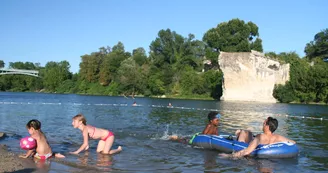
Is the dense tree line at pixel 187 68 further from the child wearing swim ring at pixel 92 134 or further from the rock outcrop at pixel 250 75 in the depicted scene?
the child wearing swim ring at pixel 92 134

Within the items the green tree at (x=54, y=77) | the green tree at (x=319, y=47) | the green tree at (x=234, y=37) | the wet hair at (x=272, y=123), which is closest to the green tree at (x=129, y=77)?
the green tree at (x=234, y=37)

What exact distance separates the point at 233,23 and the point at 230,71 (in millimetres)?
24583

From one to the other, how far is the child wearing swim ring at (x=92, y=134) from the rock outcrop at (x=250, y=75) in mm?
54698

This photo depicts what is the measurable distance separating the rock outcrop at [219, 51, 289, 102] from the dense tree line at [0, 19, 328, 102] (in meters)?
2.64

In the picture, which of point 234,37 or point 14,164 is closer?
point 14,164

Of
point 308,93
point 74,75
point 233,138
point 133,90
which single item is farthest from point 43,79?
point 233,138

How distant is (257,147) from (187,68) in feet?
259

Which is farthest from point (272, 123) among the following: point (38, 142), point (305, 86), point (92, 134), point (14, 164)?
point (305, 86)

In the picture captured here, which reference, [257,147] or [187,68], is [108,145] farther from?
[187,68]

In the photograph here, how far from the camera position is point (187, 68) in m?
90.5

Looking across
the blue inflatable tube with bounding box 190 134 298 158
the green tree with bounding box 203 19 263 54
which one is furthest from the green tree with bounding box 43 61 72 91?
the blue inflatable tube with bounding box 190 134 298 158

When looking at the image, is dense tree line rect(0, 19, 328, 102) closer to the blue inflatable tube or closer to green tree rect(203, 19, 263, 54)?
green tree rect(203, 19, 263, 54)

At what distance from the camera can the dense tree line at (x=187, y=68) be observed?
68.2 metres

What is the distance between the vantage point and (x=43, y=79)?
123 metres
